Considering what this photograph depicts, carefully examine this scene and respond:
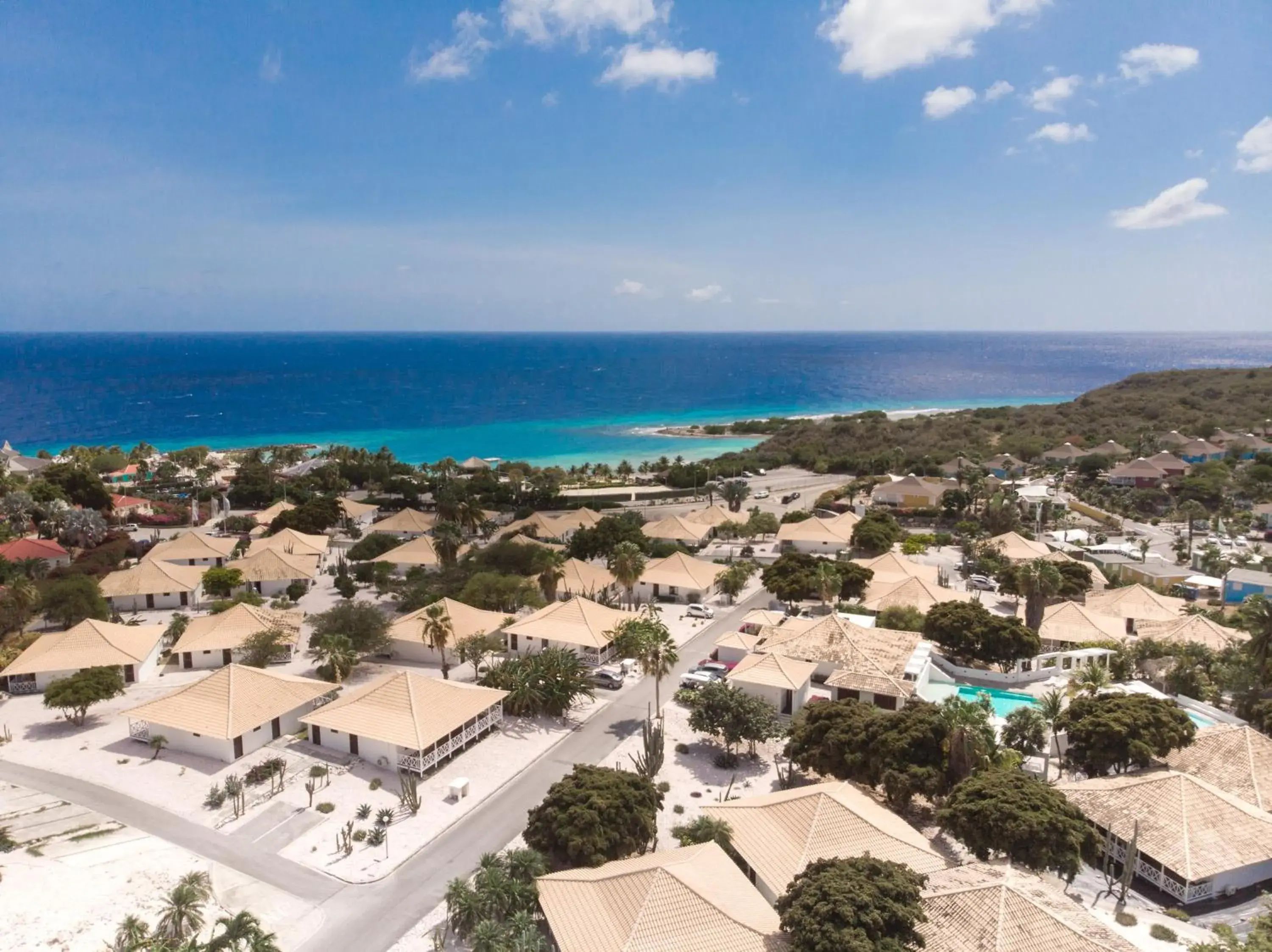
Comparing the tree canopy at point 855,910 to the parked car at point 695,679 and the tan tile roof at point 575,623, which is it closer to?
the parked car at point 695,679

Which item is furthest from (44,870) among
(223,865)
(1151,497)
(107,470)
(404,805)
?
(1151,497)

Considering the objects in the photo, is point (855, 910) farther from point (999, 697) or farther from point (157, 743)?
point (157, 743)

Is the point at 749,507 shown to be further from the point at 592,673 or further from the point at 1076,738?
the point at 1076,738

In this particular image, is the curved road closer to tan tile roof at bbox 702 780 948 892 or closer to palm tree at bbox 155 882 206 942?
palm tree at bbox 155 882 206 942

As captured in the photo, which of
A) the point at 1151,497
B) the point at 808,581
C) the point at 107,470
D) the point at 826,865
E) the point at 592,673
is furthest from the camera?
the point at 107,470

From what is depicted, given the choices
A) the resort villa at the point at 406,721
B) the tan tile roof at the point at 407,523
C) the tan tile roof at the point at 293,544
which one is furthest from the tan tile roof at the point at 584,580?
the tan tile roof at the point at 293,544
